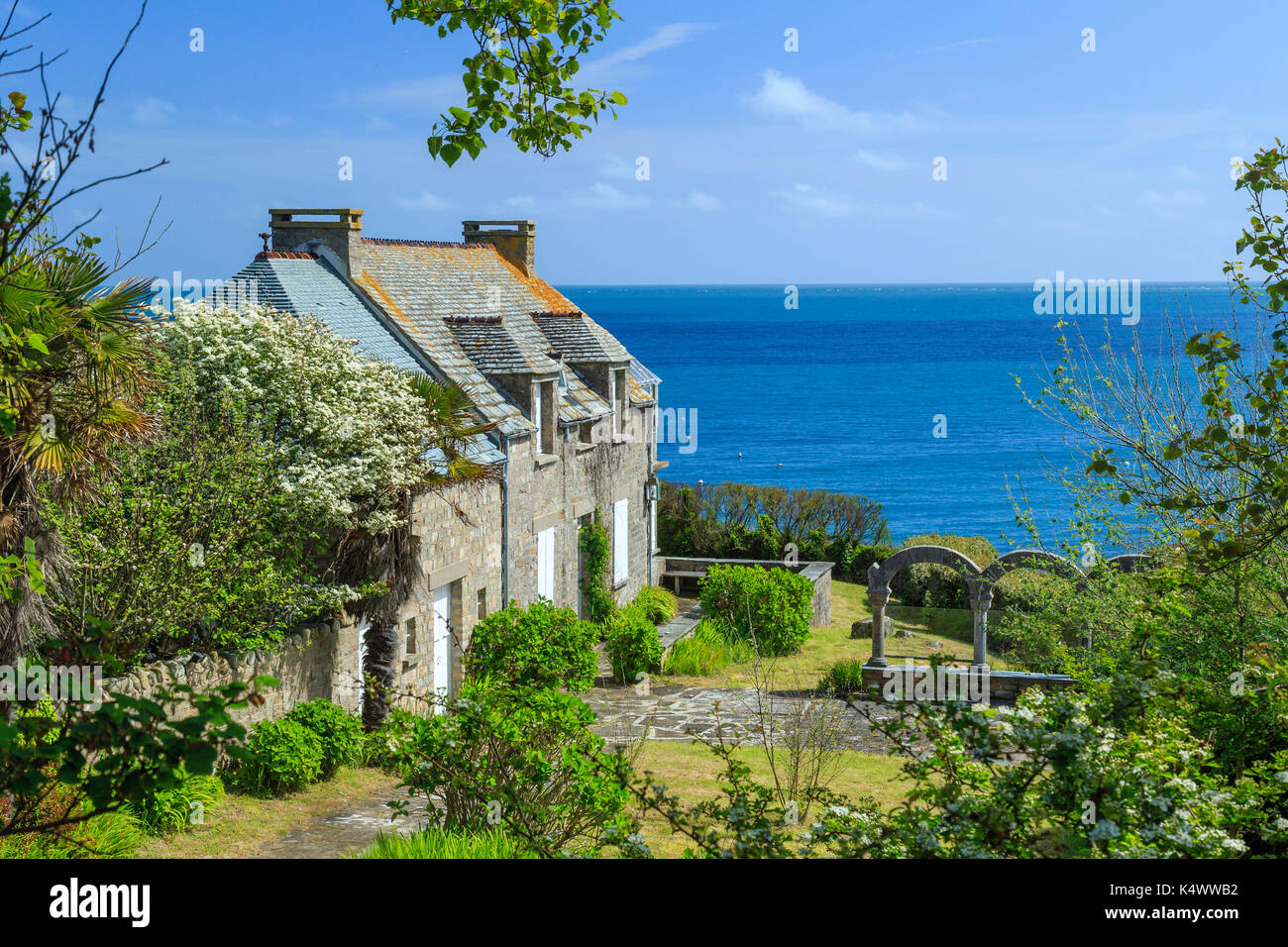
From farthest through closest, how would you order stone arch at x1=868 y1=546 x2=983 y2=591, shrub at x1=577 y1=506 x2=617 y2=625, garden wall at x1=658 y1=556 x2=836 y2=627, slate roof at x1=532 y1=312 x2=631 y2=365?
garden wall at x1=658 y1=556 x2=836 y2=627 < slate roof at x1=532 y1=312 x2=631 y2=365 < shrub at x1=577 y1=506 x2=617 y2=625 < stone arch at x1=868 y1=546 x2=983 y2=591

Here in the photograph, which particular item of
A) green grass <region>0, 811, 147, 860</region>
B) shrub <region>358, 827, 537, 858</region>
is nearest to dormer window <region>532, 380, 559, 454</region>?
green grass <region>0, 811, 147, 860</region>

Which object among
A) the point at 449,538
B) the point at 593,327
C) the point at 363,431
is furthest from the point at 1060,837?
the point at 593,327

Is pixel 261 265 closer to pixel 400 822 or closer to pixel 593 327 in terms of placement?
pixel 593 327

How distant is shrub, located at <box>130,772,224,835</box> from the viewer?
11.2 m

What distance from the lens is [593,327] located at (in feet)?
85.0

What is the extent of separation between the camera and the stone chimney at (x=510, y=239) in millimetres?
28516

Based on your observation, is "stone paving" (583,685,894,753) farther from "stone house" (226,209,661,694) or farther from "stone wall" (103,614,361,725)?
"stone wall" (103,614,361,725)

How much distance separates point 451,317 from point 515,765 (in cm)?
1385

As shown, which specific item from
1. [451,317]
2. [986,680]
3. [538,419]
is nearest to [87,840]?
[538,419]

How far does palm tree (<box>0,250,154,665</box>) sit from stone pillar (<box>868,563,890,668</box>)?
598 inches

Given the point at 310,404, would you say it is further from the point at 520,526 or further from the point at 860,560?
the point at 860,560

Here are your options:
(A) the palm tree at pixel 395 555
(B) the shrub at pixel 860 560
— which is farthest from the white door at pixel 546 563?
(B) the shrub at pixel 860 560

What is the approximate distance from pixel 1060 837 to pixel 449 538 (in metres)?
13.5

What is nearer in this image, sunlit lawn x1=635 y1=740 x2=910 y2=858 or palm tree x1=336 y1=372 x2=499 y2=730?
sunlit lawn x1=635 y1=740 x2=910 y2=858
